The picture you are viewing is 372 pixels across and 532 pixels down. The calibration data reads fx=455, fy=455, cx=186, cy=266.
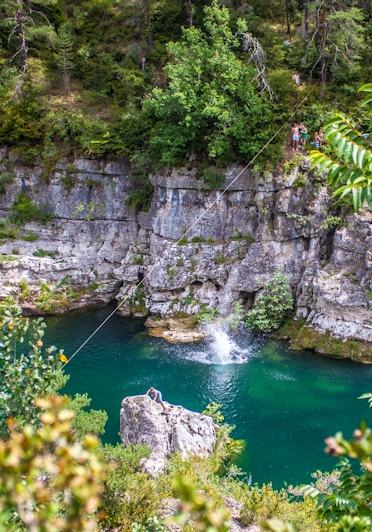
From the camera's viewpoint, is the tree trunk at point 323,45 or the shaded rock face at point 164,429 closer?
the shaded rock face at point 164,429

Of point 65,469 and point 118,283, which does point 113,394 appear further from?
point 65,469

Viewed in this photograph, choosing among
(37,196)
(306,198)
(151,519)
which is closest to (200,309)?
(306,198)

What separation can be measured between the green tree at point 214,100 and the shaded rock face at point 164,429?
38.9ft

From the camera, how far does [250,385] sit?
63.8ft

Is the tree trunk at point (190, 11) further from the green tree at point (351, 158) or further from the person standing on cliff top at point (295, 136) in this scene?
the green tree at point (351, 158)

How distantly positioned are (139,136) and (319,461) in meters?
18.5

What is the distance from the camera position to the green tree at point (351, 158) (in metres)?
3.92

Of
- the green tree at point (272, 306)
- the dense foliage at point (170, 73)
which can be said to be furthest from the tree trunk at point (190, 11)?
the green tree at point (272, 306)

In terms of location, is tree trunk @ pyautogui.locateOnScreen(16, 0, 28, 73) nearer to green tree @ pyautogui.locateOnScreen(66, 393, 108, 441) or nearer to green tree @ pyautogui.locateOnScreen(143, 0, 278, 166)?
green tree @ pyautogui.locateOnScreen(143, 0, 278, 166)

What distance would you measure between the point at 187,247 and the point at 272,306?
17.7ft

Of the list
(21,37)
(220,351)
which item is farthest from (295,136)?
(21,37)

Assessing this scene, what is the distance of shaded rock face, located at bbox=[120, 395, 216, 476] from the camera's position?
1480 cm

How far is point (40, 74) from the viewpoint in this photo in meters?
27.0

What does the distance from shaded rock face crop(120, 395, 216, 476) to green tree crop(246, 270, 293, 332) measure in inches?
299
